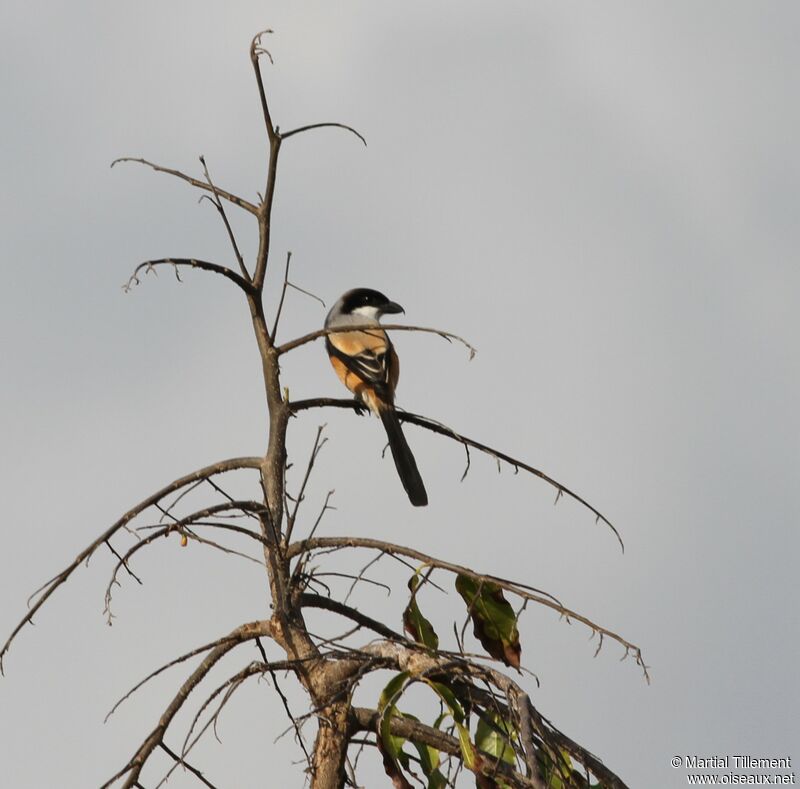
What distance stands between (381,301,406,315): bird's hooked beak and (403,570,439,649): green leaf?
18.1 feet

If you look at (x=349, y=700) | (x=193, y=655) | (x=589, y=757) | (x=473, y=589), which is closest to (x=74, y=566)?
(x=193, y=655)

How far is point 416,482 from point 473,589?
10.6ft

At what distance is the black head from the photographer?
9.83 m

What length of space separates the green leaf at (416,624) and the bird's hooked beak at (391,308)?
5512 mm

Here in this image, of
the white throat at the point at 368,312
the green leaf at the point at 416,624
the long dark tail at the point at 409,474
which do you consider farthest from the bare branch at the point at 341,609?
the white throat at the point at 368,312

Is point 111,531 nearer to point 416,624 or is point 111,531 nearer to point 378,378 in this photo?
point 416,624

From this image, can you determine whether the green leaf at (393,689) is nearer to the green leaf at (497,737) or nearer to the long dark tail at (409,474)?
the green leaf at (497,737)

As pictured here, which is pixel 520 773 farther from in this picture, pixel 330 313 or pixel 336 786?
pixel 330 313

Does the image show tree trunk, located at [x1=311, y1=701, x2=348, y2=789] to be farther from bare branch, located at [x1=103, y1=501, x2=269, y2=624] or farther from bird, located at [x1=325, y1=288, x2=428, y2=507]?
bird, located at [x1=325, y1=288, x2=428, y2=507]

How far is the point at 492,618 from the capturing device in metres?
4.39

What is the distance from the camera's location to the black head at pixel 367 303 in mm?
9828

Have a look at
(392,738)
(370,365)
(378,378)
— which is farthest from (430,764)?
(370,365)

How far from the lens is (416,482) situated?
7621 mm

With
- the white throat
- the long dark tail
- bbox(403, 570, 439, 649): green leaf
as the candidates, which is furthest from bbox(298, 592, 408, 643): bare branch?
the white throat
